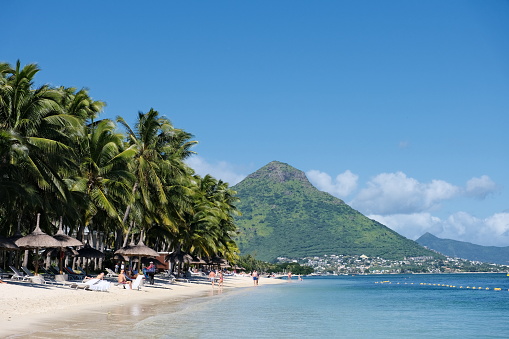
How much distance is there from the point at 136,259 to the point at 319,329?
19.9m

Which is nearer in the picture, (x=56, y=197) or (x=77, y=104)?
(x=56, y=197)

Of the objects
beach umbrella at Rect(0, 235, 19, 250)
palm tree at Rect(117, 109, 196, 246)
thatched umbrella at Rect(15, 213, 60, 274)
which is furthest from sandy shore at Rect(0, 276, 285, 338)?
palm tree at Rect(117, 109, 196, 246)

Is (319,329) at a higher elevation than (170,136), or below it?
below

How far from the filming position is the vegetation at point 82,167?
2184 centimetres

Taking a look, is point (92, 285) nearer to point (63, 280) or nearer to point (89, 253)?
point (63, 280)

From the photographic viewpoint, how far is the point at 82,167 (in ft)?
96.2

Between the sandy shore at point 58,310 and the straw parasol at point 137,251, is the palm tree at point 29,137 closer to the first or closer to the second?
the sandy shore at point 58,310

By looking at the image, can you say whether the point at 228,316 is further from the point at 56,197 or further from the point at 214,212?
the point at 214,212

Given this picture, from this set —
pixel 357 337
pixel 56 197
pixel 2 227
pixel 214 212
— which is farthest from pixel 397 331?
pixel 214 212

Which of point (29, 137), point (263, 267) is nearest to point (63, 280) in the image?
point (29, 137)

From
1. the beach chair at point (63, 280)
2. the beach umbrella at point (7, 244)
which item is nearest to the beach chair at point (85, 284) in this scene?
the beach chair at point (63, 280)

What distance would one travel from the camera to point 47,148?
21734 millimetres

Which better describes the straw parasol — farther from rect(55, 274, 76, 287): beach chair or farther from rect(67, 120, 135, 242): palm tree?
rect(55, 274, 76, 287): beach chair

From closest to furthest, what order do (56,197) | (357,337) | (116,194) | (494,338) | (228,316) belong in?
(357,337)
(494,338)
(228,316)
(56,197)
(116,194)
